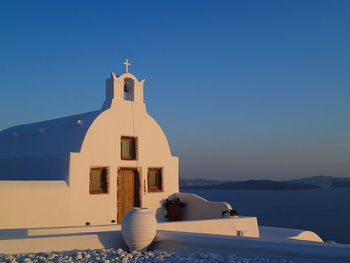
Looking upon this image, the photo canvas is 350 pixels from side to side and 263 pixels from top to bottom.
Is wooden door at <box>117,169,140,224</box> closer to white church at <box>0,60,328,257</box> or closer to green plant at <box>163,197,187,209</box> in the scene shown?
white church at <box>0,60,328,257</box>

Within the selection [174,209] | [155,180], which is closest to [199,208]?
[174,209]

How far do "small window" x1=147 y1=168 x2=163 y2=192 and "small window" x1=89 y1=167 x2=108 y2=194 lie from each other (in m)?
2.05

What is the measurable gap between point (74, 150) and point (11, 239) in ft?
21.7

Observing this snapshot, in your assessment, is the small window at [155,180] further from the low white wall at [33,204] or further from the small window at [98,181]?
the low white wall at [33,204]

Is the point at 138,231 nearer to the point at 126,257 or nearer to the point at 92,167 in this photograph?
the point at 126,257

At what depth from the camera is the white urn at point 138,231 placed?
934 centimetres

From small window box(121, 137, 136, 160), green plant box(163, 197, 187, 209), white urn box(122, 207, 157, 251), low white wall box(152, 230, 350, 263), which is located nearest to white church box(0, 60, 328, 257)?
small window box(121, 137, 136, 160)

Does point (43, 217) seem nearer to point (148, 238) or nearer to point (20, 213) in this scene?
point (20, 213)

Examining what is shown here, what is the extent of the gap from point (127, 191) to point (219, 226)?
4000 mm

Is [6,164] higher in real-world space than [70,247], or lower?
higher

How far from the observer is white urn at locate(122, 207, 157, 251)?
368 inches

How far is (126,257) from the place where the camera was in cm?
856

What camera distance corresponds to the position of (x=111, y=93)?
54.1ft

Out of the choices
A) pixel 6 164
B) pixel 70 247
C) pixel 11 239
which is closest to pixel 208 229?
pixel 70 247
